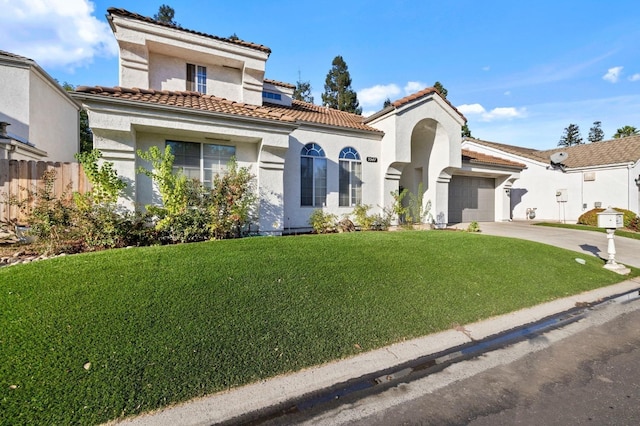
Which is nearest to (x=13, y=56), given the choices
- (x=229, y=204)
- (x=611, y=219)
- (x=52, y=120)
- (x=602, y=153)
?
(x=52, y=120)

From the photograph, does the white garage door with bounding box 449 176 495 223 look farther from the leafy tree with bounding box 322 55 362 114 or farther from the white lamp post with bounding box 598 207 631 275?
the leafy tree with bounding box 322 55 362 114

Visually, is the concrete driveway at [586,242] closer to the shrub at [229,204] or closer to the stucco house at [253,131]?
the stucco house at [253,131]

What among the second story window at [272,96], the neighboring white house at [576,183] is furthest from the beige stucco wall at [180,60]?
the neighboring white house at [576,183]

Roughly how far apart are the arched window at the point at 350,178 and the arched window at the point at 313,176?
85 centimetres

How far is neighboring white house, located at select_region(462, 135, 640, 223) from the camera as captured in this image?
20.0 meters

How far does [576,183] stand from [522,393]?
2541 cm

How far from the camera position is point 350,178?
498 inches

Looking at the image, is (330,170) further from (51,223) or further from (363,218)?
(51,223)

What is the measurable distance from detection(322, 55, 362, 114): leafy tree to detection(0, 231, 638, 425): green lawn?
3406 centimetres

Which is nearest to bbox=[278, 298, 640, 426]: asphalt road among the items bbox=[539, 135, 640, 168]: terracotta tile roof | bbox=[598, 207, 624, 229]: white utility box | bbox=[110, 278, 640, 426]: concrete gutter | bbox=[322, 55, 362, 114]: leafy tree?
bbox=[110, 278, 640, 426]: concrete gutter

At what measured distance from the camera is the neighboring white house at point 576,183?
20000 millimetres

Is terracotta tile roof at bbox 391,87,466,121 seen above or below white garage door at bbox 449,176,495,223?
above

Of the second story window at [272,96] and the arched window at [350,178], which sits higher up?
the second story window at [272,96]

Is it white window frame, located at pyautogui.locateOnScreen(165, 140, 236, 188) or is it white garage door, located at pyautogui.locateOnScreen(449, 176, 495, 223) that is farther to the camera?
white garage door, located at pyautogui.locateOnScreen(449, 176, 495, 223)
